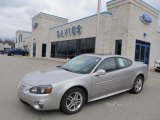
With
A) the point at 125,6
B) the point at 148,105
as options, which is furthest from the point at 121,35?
the point at 148,105

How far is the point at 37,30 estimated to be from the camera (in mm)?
34438

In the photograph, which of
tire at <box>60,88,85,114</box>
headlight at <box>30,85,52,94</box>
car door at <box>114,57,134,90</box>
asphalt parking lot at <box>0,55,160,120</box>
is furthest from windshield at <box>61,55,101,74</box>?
headlight at <box>30,85,52,94</box>

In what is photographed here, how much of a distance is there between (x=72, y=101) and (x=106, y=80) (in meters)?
1.28

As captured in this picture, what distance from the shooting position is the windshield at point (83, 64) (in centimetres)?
533

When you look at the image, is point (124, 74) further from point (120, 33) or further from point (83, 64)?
point (120, 33)

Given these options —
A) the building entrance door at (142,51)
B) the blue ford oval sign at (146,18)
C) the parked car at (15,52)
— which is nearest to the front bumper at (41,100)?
the building entrance door at (142,51)

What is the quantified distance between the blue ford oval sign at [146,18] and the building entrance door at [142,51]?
2.10 meters

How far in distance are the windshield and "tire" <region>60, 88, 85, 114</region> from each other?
0.66 metres

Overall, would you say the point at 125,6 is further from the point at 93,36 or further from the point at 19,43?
the point at 19,43

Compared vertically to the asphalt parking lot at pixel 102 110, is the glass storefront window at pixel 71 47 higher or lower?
higher

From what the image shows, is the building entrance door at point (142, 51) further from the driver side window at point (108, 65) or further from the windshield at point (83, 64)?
the windshield at point (83, 64)

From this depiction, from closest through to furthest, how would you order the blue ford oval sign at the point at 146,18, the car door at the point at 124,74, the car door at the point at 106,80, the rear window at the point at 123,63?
the car door at the point at 106,80 → the car door at the point at 124,74 → the rear window at the point at 123,63 → the blue ford oval sign at the point at 146,18

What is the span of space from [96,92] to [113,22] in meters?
14.6

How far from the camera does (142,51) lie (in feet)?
64.8
